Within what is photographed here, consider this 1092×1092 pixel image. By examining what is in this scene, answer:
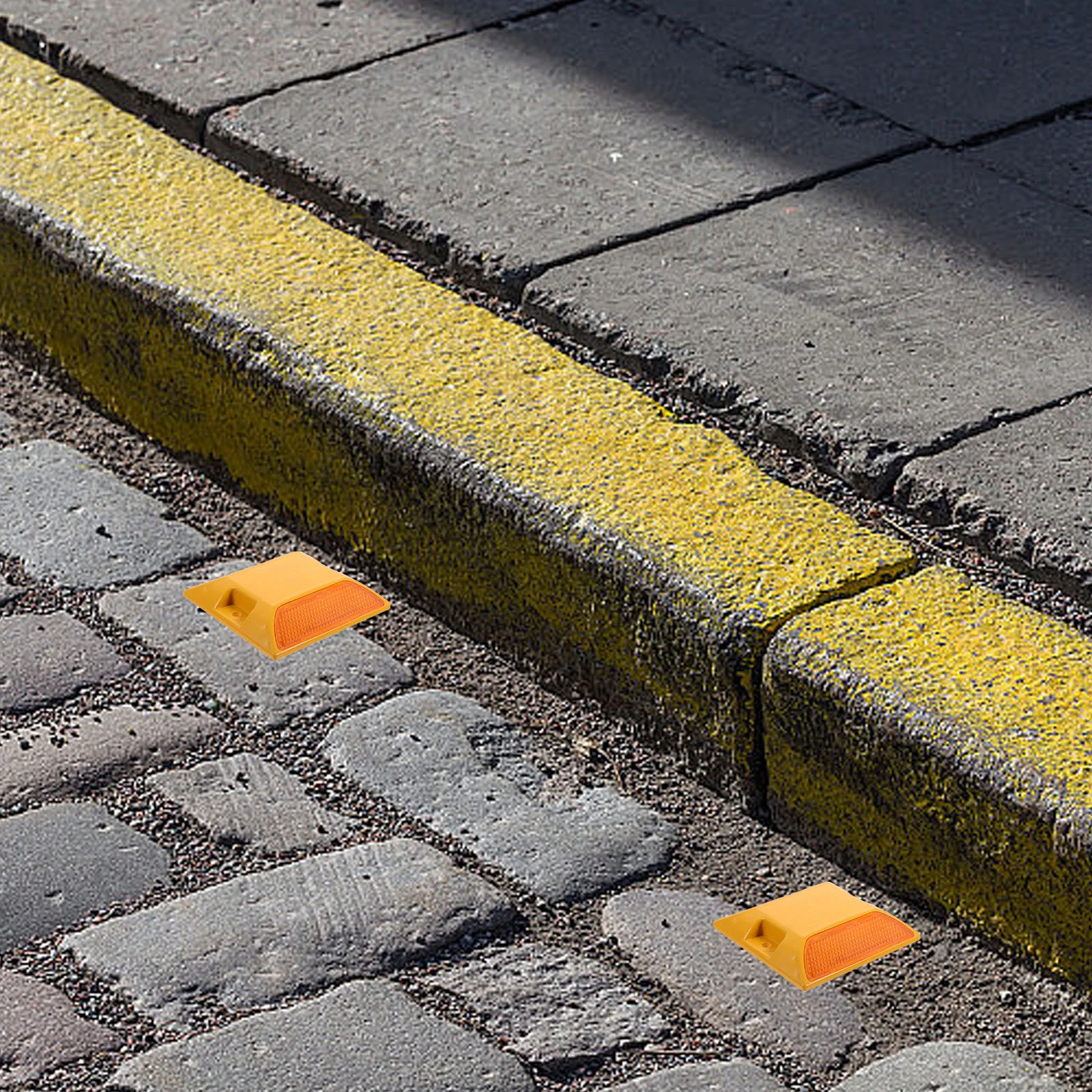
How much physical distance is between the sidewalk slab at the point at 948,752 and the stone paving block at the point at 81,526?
91 cm

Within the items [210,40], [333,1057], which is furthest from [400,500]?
[210,40]

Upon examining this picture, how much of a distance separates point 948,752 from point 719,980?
0.31m

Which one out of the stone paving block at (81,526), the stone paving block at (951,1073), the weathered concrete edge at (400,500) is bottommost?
the stone paving block at (81,526)

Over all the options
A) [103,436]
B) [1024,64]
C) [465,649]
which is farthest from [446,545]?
[1024,64]

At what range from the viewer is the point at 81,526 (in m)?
2.85

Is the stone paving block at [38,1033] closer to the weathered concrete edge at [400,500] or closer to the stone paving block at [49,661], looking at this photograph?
the stone paving block at [49,661]

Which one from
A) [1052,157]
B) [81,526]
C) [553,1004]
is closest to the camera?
[553,1004]

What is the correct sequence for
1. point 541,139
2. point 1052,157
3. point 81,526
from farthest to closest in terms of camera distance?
1. point 541,139
2. point 1052,157
3. point 81,526

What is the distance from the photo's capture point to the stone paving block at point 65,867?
2.18 meters

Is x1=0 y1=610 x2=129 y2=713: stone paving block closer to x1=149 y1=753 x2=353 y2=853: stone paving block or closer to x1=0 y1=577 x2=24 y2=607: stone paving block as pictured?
x1=0 y1=577 x2=24 y2=607: stone paving block

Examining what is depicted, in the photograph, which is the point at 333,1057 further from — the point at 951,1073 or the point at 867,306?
the point at 867,306

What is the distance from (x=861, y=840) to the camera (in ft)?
7.31

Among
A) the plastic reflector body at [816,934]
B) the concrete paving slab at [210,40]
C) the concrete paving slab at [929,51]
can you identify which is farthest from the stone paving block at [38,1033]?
the concrete paving slab at [929,51]


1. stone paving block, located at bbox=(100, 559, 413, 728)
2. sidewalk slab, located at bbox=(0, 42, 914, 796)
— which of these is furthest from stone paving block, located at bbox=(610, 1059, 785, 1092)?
stone paving block, located at bbox=(100, 559, 413, 728)
